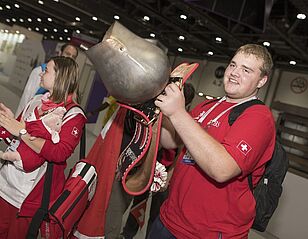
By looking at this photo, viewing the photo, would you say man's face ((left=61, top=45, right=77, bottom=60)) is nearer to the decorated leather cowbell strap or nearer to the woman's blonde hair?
the woman's blonde hair

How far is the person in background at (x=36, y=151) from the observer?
1.66 m

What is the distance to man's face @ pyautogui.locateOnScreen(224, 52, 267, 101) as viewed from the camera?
1.28 meters

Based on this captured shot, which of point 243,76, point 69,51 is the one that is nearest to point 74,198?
point 243,76

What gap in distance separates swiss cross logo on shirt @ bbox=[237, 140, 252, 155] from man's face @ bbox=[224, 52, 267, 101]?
0.31 m

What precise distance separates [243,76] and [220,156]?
16.6 inches

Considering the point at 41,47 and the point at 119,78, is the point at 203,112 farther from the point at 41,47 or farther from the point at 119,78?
the point at 41,47

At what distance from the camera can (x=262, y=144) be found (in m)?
1.15

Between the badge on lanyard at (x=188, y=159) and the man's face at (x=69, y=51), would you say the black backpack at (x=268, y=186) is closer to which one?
the badge on lanyard at (x=188, y=159)

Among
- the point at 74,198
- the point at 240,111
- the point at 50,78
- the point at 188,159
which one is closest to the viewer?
the point at 240,111

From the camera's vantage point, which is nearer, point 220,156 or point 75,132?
point 220,156

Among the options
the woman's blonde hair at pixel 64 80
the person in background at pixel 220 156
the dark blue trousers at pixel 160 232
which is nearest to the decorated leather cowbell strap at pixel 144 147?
the person in background at pixel 220 156

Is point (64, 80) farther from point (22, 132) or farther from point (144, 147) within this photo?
point (144, 147)

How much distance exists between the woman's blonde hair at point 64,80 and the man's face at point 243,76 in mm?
970

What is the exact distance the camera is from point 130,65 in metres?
1.01
